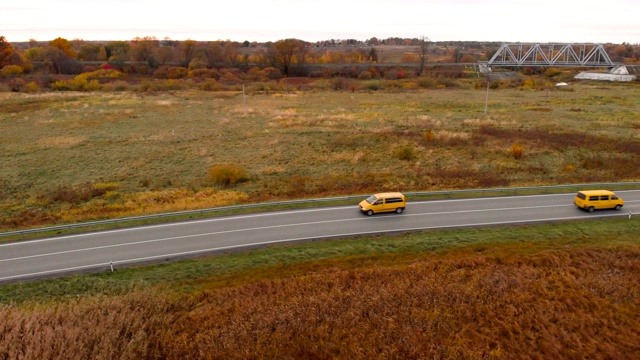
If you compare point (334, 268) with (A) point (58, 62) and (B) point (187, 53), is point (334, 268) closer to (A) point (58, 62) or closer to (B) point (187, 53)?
(B) point (187, 53)

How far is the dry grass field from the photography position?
33906 millimetres

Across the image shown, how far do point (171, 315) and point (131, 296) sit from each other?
6.83ft

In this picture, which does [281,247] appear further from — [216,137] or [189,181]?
[216,137]

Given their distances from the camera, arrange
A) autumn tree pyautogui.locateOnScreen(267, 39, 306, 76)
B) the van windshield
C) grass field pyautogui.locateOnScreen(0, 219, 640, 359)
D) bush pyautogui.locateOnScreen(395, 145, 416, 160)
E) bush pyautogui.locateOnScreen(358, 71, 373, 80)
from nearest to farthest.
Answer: grass field pyautogui.locateOnScreen(0, 219, 640, 359) → the van windshield → bush pyautogui.locateOnScreen(395, 145, 416, 160) → bush pyautogui.locateOnScreen(358, 71, 373, 80) → autumn tree pyautogui.locateOnScreen(267, 39, 306, 76)

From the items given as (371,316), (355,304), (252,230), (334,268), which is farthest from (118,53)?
(371,316)

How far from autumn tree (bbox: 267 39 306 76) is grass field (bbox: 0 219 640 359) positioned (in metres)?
119

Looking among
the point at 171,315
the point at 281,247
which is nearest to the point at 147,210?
the point at 281,247

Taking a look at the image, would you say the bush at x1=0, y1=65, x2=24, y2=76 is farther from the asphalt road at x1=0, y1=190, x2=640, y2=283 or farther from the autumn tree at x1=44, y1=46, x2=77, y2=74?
the asphalt road at x1=0, y1=190, x2=640, y2=283

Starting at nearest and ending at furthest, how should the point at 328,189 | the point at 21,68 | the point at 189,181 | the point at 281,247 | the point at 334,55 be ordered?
the point at 281,247 < the point at 328,189 < the point at 189,181 < the point at 21,68 < the point at 334,55

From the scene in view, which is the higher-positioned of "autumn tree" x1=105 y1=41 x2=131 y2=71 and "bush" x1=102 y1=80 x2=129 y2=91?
"autumn tree" x1=105 y1=41 x2=131 y2=71

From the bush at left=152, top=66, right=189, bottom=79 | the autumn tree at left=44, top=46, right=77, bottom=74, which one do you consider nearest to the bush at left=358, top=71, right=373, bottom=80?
the bush at left=152, top=66, right=189, bottom=79

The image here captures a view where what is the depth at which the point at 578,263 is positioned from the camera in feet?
73.3

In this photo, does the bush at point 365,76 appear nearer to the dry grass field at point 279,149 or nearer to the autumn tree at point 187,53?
the dry grass field at point 279,149

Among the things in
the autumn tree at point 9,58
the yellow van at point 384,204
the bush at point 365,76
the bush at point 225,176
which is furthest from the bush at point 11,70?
the yellow van at point 384,204
